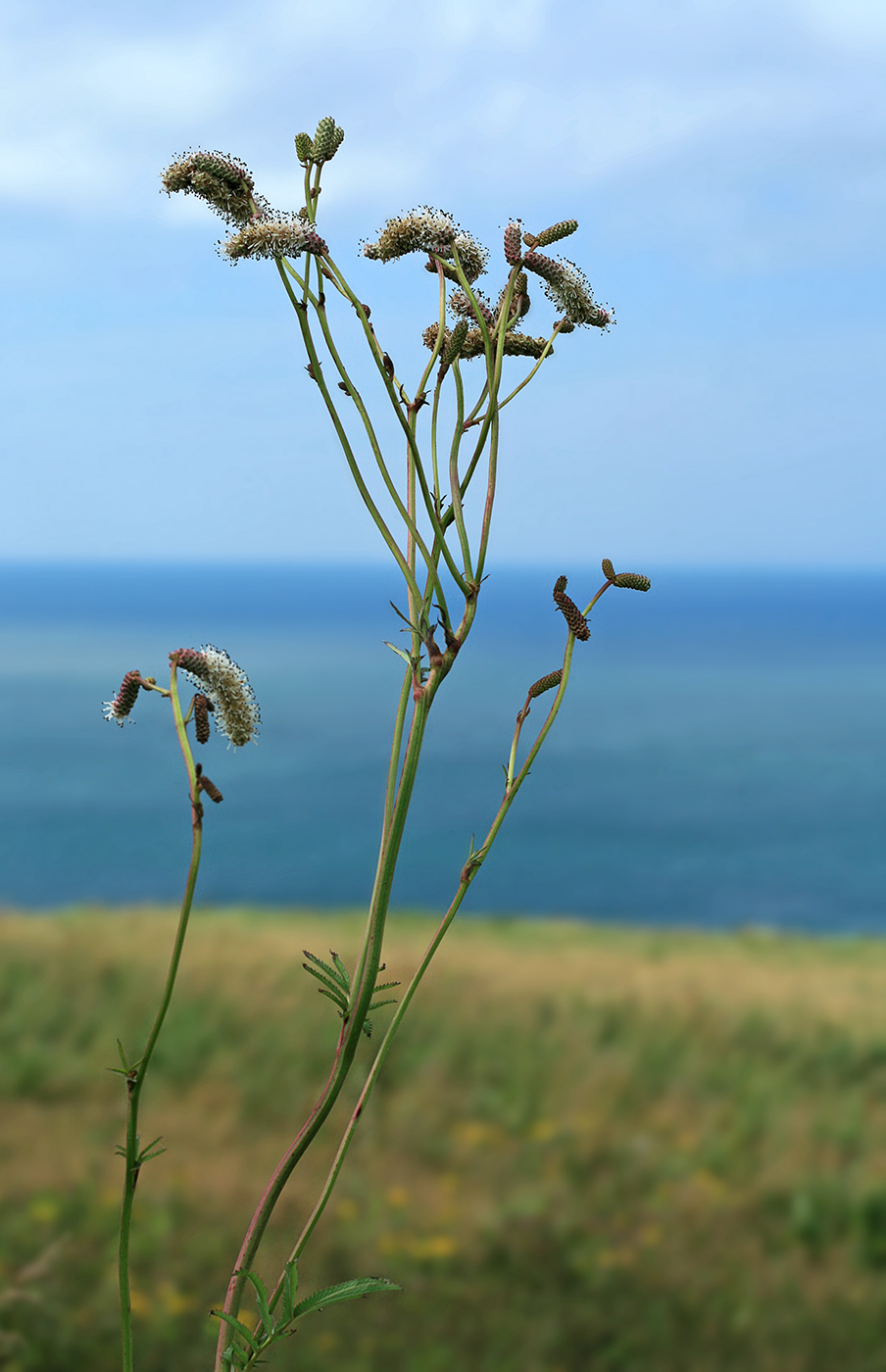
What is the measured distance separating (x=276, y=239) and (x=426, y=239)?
0.40 feet

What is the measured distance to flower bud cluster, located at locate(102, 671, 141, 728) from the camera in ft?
2.45

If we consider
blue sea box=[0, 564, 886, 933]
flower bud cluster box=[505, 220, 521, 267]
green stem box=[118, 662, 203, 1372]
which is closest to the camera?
green stem box=[118, 662, 203, 1372]

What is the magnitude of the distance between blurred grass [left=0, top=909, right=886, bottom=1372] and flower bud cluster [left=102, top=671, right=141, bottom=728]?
1.39 meters

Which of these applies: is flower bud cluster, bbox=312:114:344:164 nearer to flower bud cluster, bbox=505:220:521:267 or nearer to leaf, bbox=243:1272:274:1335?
flower bud cluster, bbox=505:220:521:267

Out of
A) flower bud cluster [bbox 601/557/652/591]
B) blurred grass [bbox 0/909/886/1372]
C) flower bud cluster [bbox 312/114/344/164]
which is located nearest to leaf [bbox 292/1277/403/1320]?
flower bud cluster [bbox 601/557/652/591]

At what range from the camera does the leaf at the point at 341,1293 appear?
2.45ft

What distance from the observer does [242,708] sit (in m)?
0.74

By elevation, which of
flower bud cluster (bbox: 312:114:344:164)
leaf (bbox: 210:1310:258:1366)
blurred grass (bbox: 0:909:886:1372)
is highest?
flower bud cluster (bbox: 312:114:344:164)

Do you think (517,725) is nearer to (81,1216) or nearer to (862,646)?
(81,1216)

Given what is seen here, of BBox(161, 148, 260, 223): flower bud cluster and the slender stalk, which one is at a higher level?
BBox(161, 148, 260, 223): flower bud cluster

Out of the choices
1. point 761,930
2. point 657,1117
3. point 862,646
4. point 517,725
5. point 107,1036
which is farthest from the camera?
point 862,646

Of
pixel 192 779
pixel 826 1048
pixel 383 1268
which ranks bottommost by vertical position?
pixel 383 1268

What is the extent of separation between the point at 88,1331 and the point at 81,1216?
0.94 ft

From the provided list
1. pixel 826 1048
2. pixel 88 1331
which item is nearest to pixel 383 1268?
pixel 88 1331
